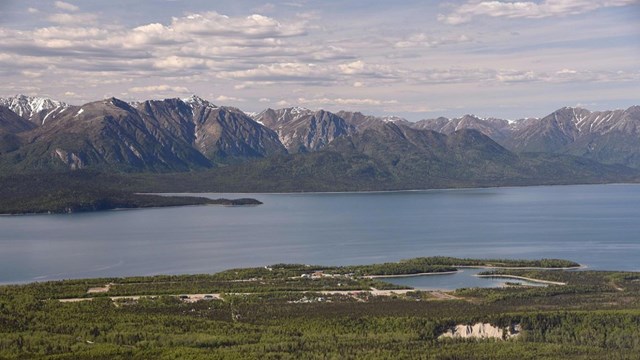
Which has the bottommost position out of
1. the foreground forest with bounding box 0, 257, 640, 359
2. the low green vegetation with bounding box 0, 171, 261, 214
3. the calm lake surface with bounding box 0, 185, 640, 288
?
the foreground forest with bounding box 0, 257, 640, 359

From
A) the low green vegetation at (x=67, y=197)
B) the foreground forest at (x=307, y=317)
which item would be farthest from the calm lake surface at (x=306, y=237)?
the foreground forest at (x=307, y=317)

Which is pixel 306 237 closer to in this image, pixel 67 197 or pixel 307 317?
pixel 307 317

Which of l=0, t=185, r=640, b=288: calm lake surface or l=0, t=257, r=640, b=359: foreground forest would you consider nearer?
l=0, t=257, r=640, b=359: foreground forest

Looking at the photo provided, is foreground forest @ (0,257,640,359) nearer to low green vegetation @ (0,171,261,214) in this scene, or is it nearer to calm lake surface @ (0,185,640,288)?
calm lake surface @ (0,185,640,288)

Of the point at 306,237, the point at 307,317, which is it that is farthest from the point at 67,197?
the point at 307,317

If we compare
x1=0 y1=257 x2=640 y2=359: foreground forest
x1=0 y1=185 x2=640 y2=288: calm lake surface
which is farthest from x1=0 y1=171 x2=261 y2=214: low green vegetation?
x1=0 y1=257 x2=640 y2=359: foreground forest

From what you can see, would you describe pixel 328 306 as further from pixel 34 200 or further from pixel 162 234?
pixel 34 200

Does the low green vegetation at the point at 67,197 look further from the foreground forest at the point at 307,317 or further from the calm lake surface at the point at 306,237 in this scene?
the foreground forest at the point at 307,317
